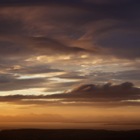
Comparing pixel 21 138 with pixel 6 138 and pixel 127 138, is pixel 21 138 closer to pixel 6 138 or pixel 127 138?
pixel 6 138

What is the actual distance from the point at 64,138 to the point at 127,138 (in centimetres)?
3122

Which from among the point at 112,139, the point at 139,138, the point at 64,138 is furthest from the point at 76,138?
the point at 139,138

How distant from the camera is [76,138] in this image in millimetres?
185500

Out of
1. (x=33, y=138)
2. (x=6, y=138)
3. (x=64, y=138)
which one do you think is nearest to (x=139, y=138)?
(x=64, y=138)

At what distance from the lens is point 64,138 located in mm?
184500

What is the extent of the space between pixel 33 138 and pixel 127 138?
46.4m

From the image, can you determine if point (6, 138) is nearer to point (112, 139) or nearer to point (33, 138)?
point (33, 138)

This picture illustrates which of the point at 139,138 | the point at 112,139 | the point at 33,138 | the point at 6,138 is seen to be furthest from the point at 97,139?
the point at 6,138

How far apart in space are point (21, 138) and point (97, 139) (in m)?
37.0

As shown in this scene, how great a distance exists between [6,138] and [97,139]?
4417 cm

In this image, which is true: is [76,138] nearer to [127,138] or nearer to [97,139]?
[97,139]

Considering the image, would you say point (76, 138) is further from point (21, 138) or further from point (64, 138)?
point (21, 138)

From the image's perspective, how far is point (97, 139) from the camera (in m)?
181

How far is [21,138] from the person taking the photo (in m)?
179
